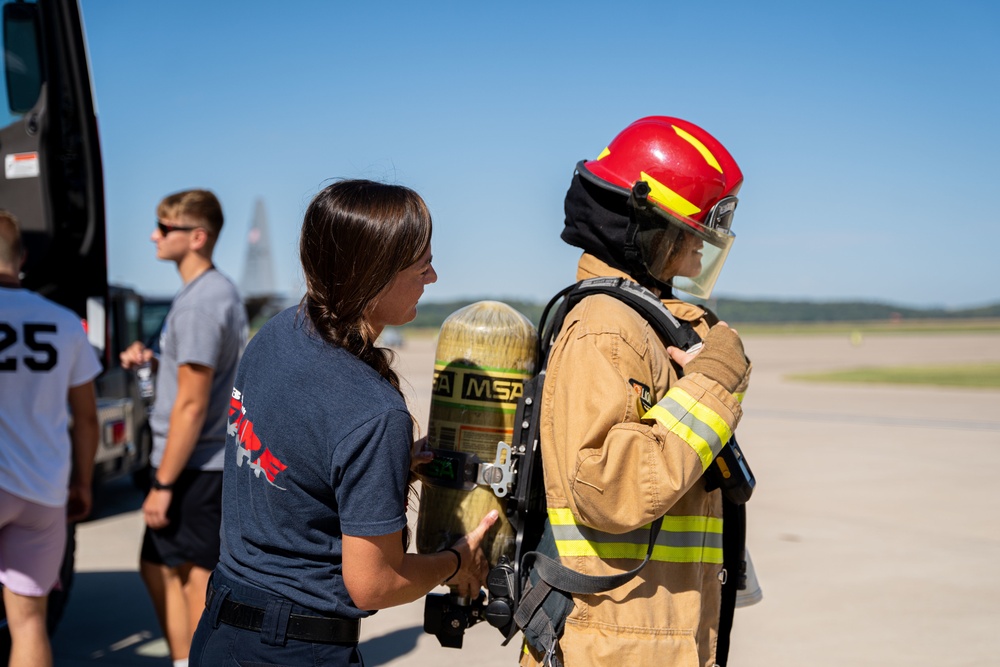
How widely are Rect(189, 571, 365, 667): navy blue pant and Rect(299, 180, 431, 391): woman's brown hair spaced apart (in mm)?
491

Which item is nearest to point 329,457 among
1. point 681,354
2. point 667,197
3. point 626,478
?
point 626,478

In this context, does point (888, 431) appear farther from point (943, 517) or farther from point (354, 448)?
point (354, 448)

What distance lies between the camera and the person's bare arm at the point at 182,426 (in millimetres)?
3227

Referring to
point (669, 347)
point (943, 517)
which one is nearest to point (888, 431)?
point (943, 517)

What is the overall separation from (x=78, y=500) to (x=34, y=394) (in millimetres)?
673

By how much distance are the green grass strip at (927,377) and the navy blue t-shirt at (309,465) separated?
2002cm

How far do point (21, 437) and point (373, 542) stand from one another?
1.93 meters

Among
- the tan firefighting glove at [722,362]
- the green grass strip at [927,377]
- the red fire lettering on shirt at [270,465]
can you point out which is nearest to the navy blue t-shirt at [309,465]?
the red fire lettering on shirt at [270,465]

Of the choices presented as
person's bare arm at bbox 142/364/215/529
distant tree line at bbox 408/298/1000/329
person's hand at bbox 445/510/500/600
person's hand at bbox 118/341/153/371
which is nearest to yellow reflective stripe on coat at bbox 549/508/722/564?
person's hand at bbox 445/510/500/600

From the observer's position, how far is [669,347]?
6.46 feet

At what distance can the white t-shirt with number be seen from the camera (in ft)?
9.42

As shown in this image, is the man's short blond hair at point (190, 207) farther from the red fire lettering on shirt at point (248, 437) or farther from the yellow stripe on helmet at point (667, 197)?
the yellow stripe on helmet at point (667, 197)

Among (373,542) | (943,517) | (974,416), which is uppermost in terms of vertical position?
(373,542)

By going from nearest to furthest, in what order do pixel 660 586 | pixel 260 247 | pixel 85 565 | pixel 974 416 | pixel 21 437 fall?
pixel 660 586 < pixel 21 437 < pixel 85 565 < pixel 974 416 < pixel 260 247
